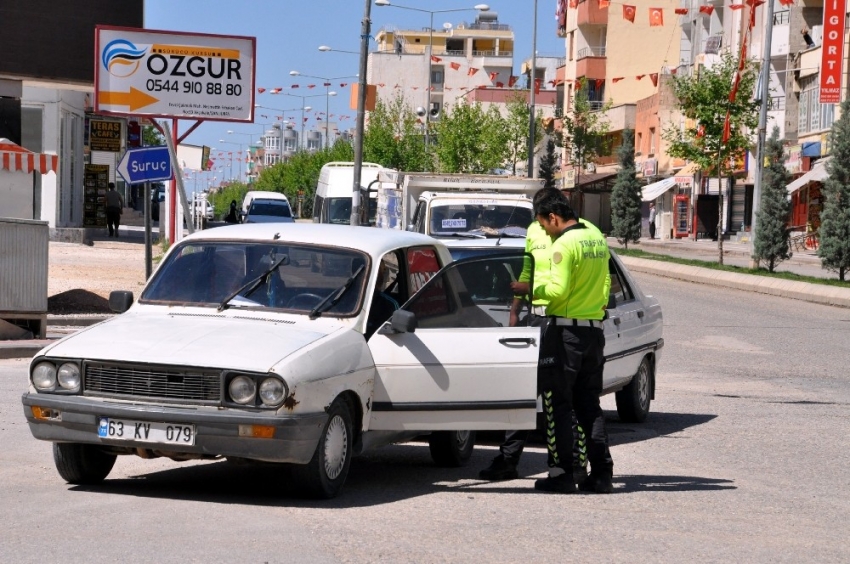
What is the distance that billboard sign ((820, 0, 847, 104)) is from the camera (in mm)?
47812

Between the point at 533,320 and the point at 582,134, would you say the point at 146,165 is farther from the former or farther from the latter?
the point at 582,134

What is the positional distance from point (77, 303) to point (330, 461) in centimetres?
1358

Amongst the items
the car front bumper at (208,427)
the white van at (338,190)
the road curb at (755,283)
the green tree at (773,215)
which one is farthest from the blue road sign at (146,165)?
the white van at (338,190)

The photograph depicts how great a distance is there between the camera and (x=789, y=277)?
34.8 meters

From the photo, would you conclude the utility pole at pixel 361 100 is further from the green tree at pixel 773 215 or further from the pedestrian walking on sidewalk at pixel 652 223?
the pedestrian walking on sidewalk at pixel 652 223

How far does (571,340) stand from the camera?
8094 millimetres

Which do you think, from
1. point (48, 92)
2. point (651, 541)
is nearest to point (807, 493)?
point (651, 541)

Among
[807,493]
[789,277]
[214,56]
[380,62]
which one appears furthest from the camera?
[380,62]

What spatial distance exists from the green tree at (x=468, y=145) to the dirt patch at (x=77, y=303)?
174 ft

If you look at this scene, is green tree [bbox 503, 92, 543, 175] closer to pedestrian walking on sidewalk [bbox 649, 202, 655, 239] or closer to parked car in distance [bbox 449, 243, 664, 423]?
pedestrian walking on sidewalk [bbox 649, 202, 655, 239]

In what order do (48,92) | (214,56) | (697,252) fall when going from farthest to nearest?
(697,252), (48,92), (214,56)

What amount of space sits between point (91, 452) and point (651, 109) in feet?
238

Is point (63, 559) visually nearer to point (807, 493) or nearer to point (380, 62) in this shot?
point (807, 493)

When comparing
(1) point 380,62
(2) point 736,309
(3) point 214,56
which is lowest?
(2) point 736,309
